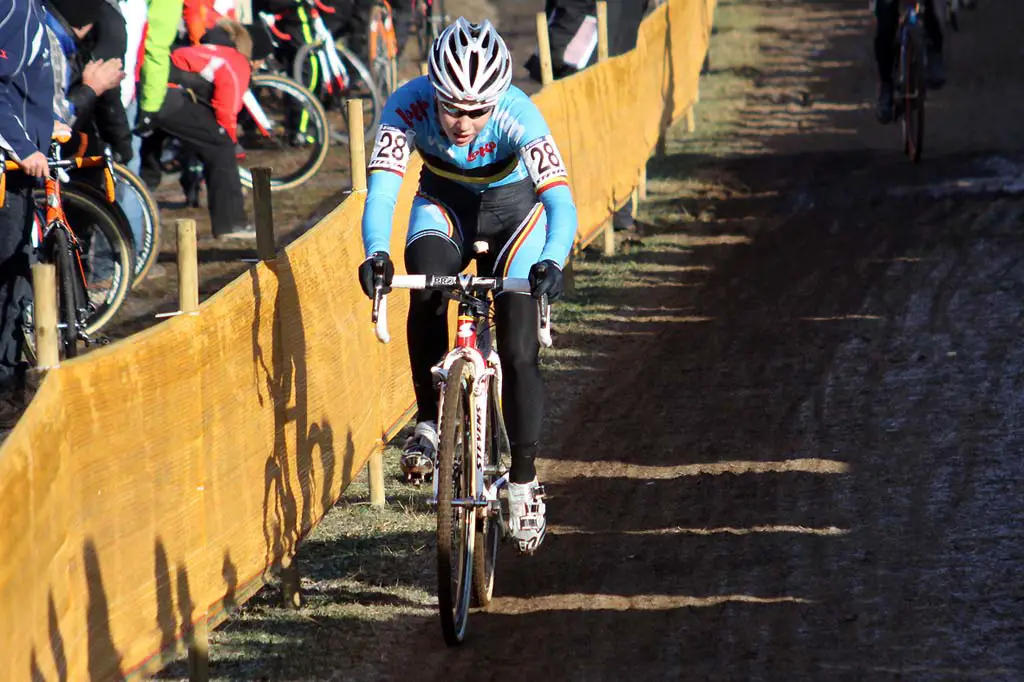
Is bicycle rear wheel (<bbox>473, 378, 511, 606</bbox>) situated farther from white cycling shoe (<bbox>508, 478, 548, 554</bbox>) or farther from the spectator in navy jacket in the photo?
the spectator in navy jacket

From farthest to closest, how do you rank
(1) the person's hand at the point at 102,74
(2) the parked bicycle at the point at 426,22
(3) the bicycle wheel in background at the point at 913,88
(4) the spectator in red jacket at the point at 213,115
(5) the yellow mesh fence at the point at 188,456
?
1. (2) the parked bicycle at the point at 426,22
2. (3) the bicycle wheel in background at the point at 913,88
3. (4) the spectator in red jacket at the point at 213,115
4. (1) the person's hand at the point at 102,74
5. (5) the yellow mesh fence at the point at 188,456

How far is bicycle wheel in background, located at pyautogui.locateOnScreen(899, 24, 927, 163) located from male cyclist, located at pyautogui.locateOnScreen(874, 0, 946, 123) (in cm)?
17

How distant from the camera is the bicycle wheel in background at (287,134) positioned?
594 inches

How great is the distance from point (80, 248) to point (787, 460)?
13.8 ft

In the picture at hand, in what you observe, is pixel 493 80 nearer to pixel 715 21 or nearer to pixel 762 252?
pixel 762 252

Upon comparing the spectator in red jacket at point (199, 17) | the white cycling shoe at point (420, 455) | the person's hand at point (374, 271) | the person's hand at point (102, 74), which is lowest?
the white cycling shoe at point (420, 455)

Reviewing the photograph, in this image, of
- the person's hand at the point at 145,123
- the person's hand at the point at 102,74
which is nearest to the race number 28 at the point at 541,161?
the person's hand at the point at 102,74

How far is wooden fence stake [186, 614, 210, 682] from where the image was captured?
552 cm

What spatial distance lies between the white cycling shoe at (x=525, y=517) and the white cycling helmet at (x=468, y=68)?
155cm

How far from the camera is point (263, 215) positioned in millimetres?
6266

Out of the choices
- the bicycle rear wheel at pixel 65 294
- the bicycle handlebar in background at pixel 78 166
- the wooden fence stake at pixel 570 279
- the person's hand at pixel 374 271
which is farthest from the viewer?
the wooden fence stake at pixel 570 279

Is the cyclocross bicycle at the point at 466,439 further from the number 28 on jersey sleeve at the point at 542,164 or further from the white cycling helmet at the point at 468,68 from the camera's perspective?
the white cycling helmet at the point at 468,68

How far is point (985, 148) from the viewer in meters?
17.7

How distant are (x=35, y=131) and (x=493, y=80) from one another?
2.69 metres
